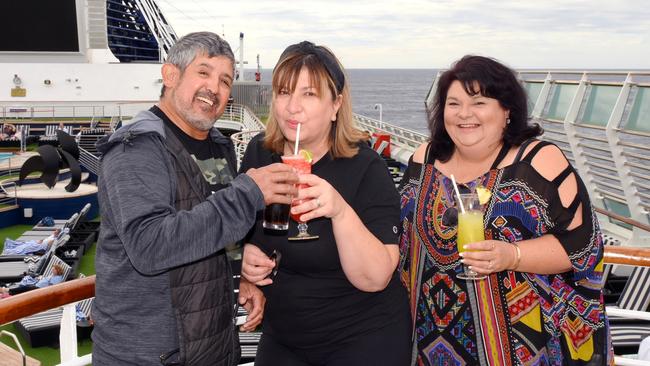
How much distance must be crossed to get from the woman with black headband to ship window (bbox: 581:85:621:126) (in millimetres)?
6534

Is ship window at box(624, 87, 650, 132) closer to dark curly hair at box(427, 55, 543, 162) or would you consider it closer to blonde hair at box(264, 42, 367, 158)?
dark curly hair at box(427, 55, 543, 162)

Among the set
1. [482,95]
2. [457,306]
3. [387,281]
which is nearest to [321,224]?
[387,281]

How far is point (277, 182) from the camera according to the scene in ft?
5.08

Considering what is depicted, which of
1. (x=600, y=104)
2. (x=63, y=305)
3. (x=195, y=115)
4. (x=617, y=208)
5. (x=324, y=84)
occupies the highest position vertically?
(x=324, y=84)

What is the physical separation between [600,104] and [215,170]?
706 centimetres

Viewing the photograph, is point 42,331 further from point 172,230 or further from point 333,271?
point 172,230

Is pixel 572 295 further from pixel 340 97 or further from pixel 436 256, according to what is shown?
pixel 340 97

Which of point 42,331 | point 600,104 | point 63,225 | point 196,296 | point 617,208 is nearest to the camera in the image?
point 196,296

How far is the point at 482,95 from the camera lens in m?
1.95

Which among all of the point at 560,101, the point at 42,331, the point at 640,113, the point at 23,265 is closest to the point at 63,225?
the point at 23,265

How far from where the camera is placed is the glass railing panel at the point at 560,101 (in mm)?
8477

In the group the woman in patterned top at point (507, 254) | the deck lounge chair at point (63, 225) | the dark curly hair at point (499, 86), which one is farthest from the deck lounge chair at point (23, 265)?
the dark curly hair at point (499, 86)

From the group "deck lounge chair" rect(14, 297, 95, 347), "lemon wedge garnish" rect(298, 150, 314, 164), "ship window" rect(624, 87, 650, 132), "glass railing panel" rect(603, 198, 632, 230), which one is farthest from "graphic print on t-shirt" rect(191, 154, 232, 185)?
"glass railing panel" rect(603, 198, 632, 230)

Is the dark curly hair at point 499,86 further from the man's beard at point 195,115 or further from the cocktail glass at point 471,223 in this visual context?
the man's beard at point 195,115
